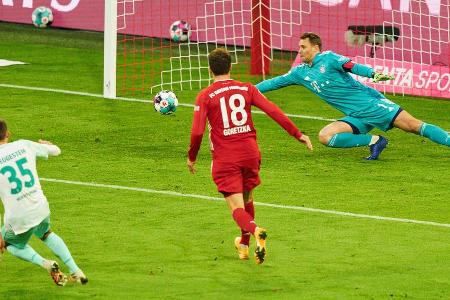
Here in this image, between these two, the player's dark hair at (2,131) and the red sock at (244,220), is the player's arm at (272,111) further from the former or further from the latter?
the player's dark hair at (2,131)

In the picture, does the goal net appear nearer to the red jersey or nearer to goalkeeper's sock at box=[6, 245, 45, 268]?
the red jersey

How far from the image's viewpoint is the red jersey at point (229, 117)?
11.3 m

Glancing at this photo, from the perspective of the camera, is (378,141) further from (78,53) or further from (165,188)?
(78,53)

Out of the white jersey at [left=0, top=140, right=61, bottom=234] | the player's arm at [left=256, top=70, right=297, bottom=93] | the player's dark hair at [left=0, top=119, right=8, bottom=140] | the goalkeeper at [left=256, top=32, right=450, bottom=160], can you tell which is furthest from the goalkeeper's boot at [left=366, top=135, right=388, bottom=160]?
the player's dark hair at [left=0, top=119, right=8, bottom=140]

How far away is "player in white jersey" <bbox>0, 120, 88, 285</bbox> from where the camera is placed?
33.8 feet


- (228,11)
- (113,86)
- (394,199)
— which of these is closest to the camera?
(394,199)

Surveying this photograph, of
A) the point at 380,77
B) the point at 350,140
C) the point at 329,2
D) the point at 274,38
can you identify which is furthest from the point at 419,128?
the point at 274,38

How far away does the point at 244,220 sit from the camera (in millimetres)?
11148

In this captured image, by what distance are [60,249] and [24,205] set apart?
44 cm

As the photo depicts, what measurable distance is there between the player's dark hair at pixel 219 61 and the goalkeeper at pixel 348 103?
4.47 meters

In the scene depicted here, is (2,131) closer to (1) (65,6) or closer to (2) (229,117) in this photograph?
(2) (229,117)

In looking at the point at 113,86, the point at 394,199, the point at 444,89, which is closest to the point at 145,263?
the point at 394,199

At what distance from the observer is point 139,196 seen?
46.7 ft

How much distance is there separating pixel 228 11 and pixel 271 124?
5535mm
